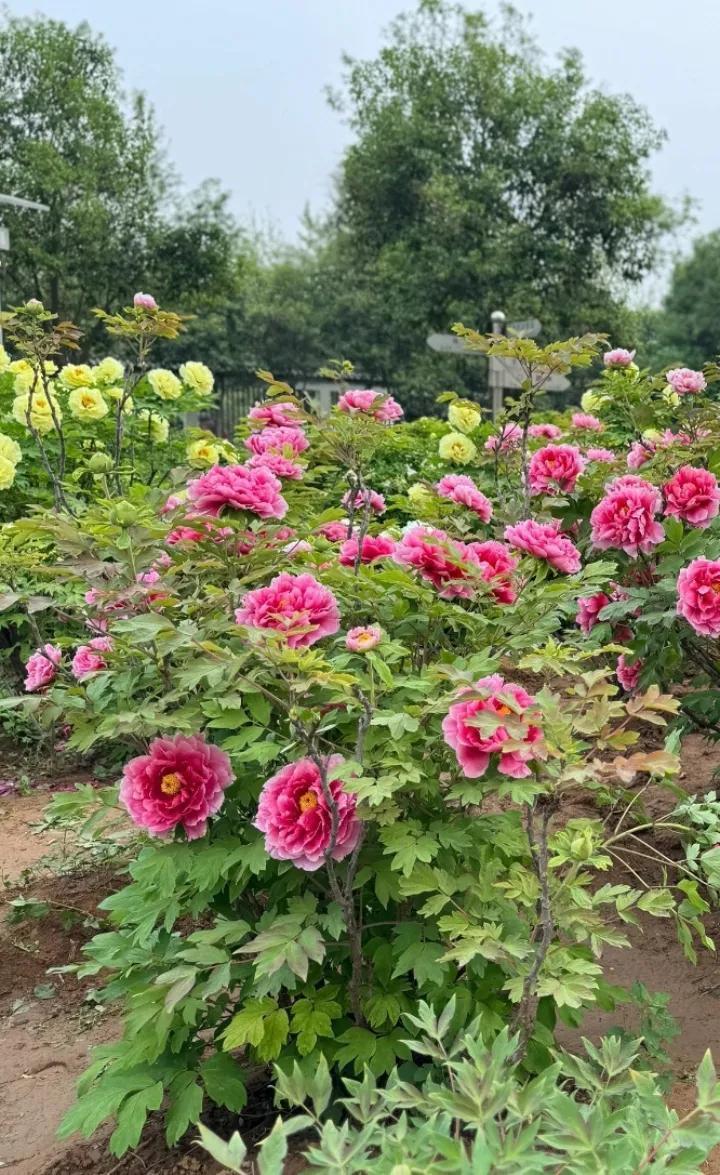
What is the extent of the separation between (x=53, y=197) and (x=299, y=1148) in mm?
21598

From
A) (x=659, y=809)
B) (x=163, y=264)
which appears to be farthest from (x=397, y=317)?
(x=659, y=809)

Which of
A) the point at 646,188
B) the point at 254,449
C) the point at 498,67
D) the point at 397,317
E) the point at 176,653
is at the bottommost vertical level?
the point at 397,317

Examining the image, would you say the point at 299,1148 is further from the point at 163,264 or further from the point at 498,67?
the point at 498,67

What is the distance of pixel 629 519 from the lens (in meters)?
2.48

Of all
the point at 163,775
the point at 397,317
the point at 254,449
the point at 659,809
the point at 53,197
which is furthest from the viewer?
the point at 397,317

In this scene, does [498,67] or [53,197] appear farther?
[498,67]

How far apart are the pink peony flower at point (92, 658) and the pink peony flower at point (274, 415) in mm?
866

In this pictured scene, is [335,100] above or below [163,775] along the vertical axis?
above

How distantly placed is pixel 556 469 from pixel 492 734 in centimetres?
155

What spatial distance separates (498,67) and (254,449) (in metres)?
22.5

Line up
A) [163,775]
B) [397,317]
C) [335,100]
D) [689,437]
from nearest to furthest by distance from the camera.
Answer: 1. [163,775]
2. [689,437]
3. [397,317]
4. [335,100]

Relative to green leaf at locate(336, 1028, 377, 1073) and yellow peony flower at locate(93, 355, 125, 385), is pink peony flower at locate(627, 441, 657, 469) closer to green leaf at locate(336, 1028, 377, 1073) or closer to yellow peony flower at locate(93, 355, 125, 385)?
green leaf at locate(336, 1028, 377, 1073)

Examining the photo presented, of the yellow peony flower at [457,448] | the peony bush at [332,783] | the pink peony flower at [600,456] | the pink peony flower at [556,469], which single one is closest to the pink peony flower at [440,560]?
the peony bush at [332,783]

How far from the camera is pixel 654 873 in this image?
10.9 ft
